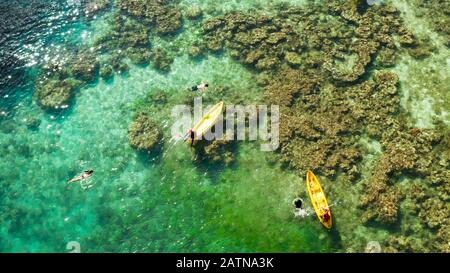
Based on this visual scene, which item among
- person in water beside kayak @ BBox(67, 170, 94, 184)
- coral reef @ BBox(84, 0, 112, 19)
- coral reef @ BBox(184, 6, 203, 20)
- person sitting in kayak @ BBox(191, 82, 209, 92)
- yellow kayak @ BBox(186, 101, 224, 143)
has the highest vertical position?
coral reef @ BBox(84, 0, 112, 19)

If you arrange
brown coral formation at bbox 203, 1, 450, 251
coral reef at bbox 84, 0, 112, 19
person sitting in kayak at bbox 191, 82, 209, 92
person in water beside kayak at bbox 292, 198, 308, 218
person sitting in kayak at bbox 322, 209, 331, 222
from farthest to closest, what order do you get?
coral reef at bbox 84, 0, 112, 19 < person sitting in kayak at bbox 191, 82, 209, 92 < brown coral formation at bbox 203, 1, 450, 251 < person in water beside kayak at bbox 292, 198, 308, 218 < person sitting in kayak at bbox 322, 209, 331, 222

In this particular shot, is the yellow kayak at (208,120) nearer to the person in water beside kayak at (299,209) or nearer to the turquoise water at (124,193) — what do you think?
the turquoise water at (124,193)

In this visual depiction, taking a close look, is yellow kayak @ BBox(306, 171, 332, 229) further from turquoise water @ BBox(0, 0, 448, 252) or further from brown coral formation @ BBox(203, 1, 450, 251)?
brown coral formation @ BBox(203, 1, 450, 251)

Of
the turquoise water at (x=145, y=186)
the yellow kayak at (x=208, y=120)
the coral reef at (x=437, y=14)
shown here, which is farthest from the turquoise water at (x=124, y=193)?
the coral reef at (x=437, y=14)

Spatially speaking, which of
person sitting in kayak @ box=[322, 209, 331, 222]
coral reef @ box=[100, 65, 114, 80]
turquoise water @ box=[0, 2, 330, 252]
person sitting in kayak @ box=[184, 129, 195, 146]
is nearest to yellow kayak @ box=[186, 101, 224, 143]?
person sitting in kayak @ box=[184, 129, 195, 146]

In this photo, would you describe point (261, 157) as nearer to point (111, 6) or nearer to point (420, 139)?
point (420, 139)
